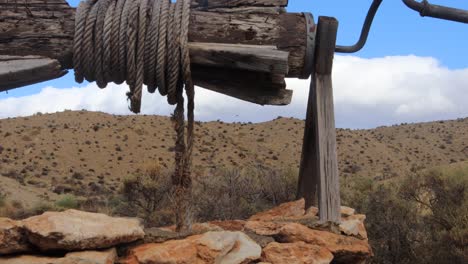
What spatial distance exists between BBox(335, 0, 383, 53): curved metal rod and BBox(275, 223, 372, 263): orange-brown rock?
135cm

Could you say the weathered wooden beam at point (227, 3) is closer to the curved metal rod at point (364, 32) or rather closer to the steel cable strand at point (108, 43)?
the steel cable strand at point (108, 43)

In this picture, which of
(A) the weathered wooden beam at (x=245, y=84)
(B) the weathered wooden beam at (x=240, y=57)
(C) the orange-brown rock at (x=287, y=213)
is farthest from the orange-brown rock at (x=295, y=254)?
(B) the weathered wooden beam at (x=240, y=57)

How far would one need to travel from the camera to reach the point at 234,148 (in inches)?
1185

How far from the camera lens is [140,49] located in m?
3.78

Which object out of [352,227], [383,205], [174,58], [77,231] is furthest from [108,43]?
[383,205]

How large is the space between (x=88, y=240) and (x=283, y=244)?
1197 millimetres

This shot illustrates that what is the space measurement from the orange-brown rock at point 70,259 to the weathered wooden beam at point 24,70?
41.6 inches

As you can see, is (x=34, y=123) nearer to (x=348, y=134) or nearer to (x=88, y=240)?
(x=348, y=134)

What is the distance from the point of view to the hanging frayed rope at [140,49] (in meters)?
3.76

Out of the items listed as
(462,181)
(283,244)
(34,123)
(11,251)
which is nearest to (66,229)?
(11,251)

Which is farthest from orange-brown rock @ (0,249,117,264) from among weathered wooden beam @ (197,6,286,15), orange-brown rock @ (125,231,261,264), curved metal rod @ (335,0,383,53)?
curved metal rod @ (335,0,383,53)

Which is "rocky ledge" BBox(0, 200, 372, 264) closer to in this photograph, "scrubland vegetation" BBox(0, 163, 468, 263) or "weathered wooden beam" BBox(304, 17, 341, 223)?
"weathered wooden beam" BBox(304, 17, 341, 223)

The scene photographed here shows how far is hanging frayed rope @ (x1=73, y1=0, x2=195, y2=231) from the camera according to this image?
3.76m

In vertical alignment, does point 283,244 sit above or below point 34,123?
above
